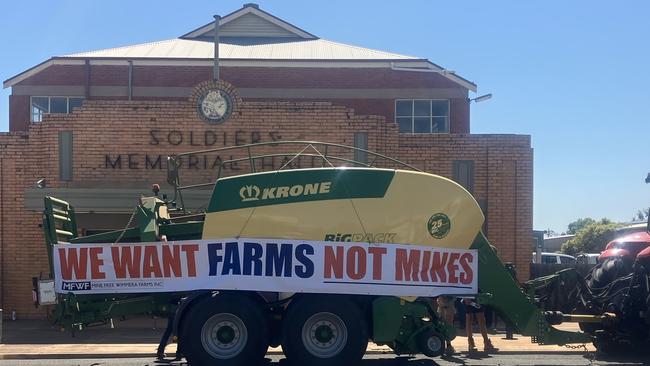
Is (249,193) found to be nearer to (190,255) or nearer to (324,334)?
(190,255)

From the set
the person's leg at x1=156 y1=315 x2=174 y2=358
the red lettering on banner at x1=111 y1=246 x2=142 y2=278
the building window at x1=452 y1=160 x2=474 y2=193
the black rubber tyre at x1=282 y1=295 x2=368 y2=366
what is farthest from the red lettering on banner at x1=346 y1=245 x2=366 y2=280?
the building window at x1=452 y1=160 x2=474 y2=193

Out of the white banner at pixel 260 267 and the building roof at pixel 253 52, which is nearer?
the white banner at pixel 260 267

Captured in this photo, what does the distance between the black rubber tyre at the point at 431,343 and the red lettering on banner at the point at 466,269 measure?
80cm

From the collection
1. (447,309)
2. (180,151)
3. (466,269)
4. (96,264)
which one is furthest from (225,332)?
(180,151)

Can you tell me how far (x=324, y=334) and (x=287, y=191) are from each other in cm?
185

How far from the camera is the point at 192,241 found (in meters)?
9.14

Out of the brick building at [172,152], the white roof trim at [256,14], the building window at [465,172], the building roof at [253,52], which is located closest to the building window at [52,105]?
the building roof at [253,52]

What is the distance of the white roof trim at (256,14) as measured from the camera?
26547mm

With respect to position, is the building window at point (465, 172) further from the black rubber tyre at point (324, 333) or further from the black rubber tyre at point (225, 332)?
the black rubber tyre at point (225, 332)

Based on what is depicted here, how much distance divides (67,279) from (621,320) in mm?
7520

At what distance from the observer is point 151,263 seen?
30.1 ft

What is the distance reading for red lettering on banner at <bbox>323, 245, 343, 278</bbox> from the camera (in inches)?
354

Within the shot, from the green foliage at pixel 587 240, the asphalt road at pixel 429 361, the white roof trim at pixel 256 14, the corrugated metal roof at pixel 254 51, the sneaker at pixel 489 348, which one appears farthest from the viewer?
the green foliage at pixel 587 240

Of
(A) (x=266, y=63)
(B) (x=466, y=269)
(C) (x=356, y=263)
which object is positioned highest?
(A) (x=266, y=63)
